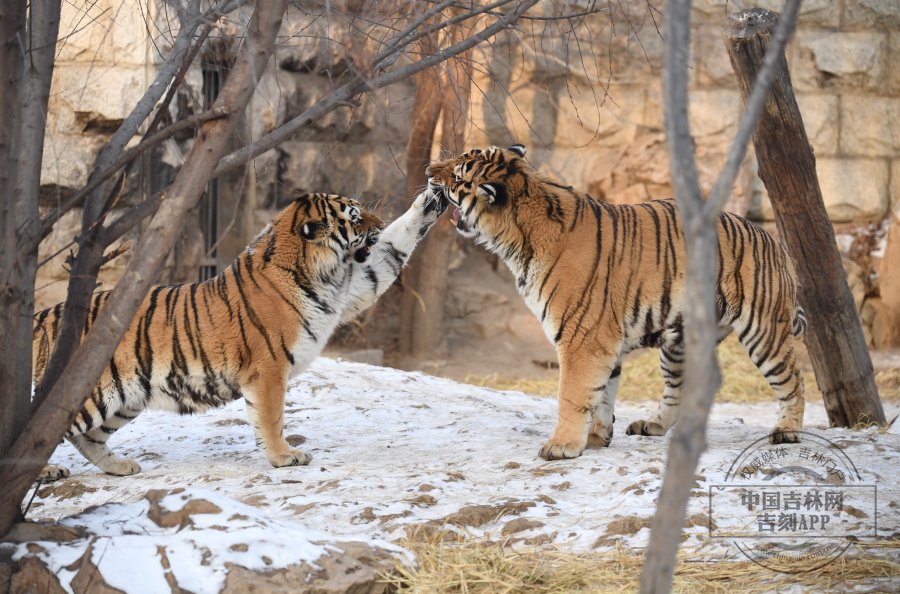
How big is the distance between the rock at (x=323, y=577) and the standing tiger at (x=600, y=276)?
1561 mm

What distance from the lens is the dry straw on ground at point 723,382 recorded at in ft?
29.0

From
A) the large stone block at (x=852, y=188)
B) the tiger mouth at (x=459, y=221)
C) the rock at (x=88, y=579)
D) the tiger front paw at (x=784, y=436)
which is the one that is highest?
the large stone block at (x=852, y=188)

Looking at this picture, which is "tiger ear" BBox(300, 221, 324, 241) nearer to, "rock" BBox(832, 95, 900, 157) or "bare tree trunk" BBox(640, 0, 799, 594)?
"bare tree trunk" BBox(640, 0, 799, 594)

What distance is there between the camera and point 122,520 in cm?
347

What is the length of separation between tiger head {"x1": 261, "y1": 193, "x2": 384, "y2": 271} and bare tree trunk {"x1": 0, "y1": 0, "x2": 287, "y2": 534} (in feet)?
5.20

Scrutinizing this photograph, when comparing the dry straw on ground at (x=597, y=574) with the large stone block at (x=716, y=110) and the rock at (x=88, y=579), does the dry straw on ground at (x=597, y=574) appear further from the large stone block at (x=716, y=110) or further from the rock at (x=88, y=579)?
the large stone block at (x=716, y=110)

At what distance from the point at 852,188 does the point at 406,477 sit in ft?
24.9

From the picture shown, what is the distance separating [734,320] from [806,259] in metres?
1.09

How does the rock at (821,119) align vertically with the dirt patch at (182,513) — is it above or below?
above

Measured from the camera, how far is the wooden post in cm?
548

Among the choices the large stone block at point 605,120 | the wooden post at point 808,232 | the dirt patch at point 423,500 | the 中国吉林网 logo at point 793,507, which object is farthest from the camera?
the large stone block at point 605,120

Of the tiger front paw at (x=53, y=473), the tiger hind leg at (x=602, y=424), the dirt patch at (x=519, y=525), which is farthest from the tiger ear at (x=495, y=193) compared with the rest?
the tiger front paw at (x=53, y=473)

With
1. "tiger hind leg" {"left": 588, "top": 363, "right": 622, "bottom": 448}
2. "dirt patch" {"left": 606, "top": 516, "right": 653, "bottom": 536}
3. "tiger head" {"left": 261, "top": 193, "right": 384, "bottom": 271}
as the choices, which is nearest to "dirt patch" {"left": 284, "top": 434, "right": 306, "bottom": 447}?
"tiger head" {"left": 261, "top": 193, "right": 384, "bottom": 271}

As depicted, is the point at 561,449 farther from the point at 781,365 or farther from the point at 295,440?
the point at 295,440
